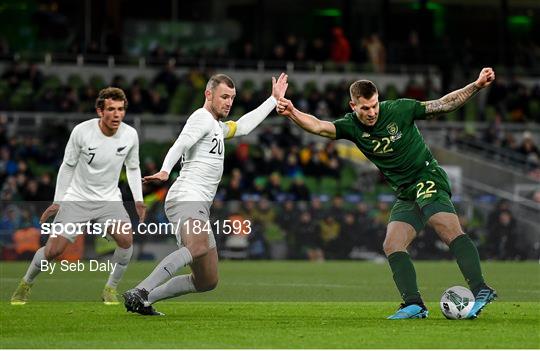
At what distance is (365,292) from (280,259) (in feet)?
31.6

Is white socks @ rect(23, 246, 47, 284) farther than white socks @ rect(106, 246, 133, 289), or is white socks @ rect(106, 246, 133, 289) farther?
white socks @ rect(106, 246, 133, 289)

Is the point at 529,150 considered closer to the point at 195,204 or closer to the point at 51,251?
the point at 51,251

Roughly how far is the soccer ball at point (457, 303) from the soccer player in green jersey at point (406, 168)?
3.7 inches

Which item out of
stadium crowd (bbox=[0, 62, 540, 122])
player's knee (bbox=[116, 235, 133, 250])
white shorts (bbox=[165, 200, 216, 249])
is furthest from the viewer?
stadium crowd (bbox=[0, 62, 540, 122])

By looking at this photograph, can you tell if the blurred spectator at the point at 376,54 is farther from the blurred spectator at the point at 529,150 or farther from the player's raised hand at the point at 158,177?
the player's raised hand at the point at 158,177

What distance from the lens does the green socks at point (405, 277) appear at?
40.8 ft

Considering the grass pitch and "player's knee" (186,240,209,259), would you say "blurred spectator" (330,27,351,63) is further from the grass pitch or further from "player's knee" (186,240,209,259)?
"player's knee" (186,240,209,259)

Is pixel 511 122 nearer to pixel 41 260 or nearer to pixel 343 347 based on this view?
pixel 41 260

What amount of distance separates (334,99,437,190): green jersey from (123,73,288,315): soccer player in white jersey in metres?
1.16

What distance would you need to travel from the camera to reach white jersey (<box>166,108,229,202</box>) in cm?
1259

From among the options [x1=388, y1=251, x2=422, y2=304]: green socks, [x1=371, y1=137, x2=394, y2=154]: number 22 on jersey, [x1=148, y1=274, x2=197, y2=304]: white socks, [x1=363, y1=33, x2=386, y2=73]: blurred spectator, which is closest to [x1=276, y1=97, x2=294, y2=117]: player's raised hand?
[x1=371, y1=137, x2=394, y2=154]: number 22 on jersey

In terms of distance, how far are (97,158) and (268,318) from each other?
9.76 ft

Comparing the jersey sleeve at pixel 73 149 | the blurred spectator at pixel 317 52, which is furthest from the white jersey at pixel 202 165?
the blurred spectator at pixel 317 52

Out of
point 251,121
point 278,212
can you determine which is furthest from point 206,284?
point 278,212
